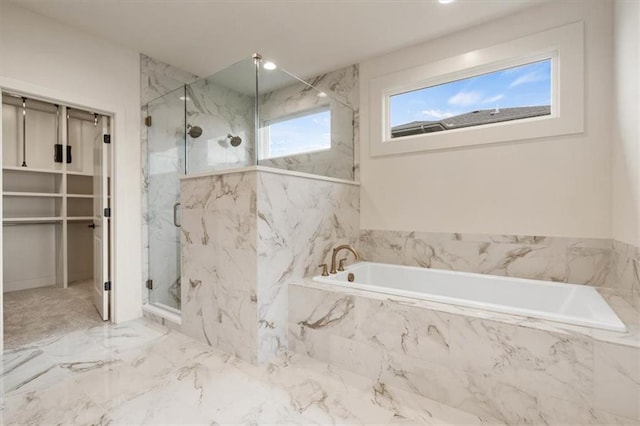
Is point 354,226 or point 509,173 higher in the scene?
point 509,173

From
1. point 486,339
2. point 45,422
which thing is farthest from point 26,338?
point 486,339

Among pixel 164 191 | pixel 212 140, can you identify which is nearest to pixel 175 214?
pixel 164 191

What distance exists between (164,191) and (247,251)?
5.03 feet

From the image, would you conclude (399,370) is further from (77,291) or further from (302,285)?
(77,291)

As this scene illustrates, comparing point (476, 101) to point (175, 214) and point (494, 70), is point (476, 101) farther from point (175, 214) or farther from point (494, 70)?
point (175, 214)

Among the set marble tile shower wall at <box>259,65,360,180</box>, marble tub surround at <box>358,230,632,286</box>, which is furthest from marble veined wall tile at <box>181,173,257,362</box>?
marble tub surround at <box>358,230,632,286</box>

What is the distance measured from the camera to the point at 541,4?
2256 millimetres

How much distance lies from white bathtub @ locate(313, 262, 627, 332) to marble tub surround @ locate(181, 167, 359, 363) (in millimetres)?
339

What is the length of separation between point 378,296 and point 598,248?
161 centimetres

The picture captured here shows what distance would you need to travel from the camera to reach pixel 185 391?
1.73 meters

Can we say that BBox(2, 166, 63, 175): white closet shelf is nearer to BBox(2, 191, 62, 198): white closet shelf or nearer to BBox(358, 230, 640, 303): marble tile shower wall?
BBox(2, 191, 62, 198): white closet shelf

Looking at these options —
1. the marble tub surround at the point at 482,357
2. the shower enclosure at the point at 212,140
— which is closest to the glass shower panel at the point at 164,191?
the shower enclosure at the point at 212,140

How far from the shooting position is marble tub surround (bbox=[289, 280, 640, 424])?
4.16ft

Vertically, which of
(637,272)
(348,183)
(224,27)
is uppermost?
(224,27)
